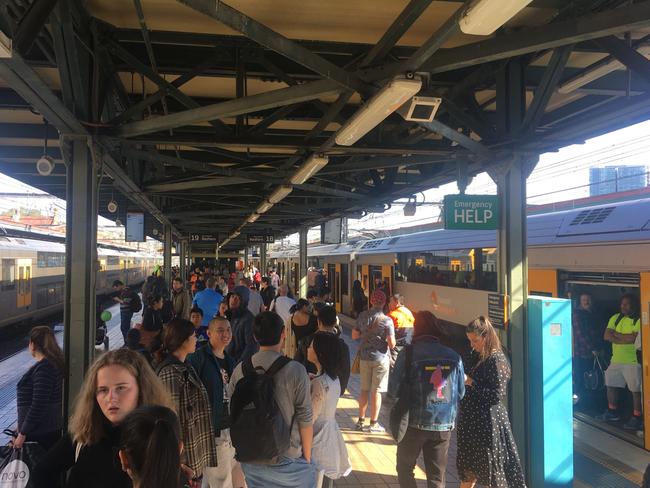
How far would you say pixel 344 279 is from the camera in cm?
1778

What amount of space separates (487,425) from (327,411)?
4.34ft

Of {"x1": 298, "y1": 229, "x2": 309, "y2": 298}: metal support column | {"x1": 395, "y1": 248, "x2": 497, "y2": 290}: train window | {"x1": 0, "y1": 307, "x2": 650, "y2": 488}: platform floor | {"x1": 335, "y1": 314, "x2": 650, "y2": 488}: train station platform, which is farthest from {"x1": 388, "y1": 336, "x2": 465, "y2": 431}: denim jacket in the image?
{"x1": 298, "y1": 229, "x2": 309, "y2": 298}: metal support column

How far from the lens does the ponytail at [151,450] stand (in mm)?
1571

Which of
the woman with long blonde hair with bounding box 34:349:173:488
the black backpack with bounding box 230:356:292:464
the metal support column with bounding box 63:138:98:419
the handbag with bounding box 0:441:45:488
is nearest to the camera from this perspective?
the woman with long blonde hair with bounding box 34:349:173:488

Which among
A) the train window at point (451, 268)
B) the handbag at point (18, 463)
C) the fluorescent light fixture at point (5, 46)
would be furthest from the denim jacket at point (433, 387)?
the train window at point (451, 268)

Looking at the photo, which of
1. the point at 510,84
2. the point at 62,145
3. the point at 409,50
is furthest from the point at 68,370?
the point at 510,84

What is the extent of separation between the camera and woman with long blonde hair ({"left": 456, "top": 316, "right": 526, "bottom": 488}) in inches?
157

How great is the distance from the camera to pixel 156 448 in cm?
161

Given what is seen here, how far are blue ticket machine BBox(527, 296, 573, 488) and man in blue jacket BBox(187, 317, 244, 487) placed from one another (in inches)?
108

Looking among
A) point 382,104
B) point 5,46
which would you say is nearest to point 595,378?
point 382,104

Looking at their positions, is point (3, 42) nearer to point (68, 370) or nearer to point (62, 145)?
point (62, 145)

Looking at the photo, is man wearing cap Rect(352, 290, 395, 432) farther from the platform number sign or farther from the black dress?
the platform number sign

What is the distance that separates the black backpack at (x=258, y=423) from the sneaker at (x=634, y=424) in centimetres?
543

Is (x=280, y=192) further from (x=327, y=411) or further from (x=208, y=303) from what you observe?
(x=327, y=411)
